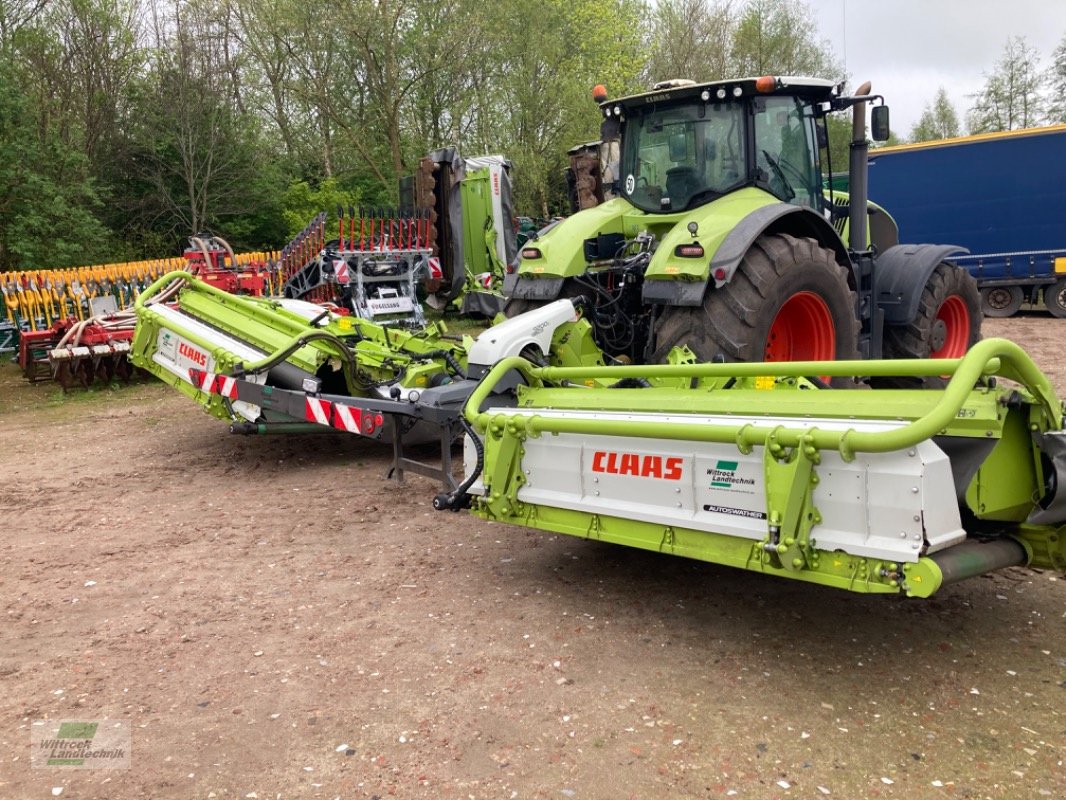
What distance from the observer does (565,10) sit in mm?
23141

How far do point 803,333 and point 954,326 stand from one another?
2586mm

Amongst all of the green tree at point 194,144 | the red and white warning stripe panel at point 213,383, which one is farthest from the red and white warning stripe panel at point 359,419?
the green tree at point 194,144

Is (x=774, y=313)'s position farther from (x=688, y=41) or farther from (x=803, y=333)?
(x=688, y=41)

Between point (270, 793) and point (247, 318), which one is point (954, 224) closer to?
point (247, 318)

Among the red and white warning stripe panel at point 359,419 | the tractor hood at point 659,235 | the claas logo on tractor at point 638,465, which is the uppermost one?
the tractor hood at point 659,235

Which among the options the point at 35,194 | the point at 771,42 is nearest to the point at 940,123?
the point at 771,42

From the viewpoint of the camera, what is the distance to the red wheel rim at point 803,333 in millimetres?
5785

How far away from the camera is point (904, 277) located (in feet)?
22.9

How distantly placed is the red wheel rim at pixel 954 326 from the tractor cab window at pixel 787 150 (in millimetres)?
2008

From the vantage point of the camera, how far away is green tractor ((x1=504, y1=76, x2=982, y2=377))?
206 inches

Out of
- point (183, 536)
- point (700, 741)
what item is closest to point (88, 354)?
point (183, 536)

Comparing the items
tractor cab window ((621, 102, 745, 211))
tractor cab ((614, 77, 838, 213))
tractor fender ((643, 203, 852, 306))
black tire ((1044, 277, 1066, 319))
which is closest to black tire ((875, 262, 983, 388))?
tractor cab ((614, 77, 838, 213))

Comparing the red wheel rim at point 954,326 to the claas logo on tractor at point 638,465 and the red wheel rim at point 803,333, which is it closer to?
the red wheel rim at point 803,333

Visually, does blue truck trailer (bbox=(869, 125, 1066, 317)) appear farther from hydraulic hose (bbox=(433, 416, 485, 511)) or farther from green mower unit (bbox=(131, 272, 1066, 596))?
hydraulic hose (bbox=(433, 416, 485, 511))
